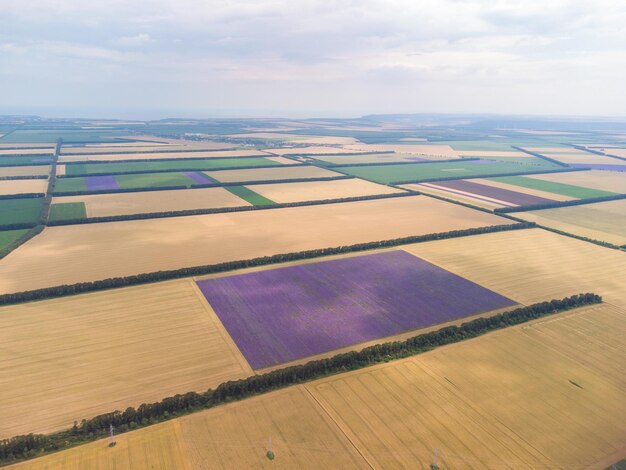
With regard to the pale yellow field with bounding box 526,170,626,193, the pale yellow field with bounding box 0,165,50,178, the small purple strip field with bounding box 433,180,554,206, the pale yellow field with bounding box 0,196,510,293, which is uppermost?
the pale yellow field with bounding box 0,165,50,178

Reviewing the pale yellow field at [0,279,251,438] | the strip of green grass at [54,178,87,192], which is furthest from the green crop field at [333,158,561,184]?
the pale yellow field at [0,279,251,438]

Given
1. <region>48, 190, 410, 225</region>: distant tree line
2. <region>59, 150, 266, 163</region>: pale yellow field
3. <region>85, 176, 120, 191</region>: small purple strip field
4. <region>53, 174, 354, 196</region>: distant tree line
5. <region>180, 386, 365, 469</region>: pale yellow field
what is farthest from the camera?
<region>59, 150, 266, 163</region>: pale yellow field

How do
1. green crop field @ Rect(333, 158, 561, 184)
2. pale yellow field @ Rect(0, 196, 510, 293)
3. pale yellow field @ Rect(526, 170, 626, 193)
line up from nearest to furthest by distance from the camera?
1. pale yellow field @ Rect(0, 196, 510, 293)
2. pale yellow field @ Rect(526, 170, 626, 193)
3. green crop field @ Rect(333, 158, 561, 184)

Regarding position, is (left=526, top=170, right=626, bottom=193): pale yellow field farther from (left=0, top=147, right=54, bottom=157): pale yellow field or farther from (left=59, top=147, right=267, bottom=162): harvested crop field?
(left=0, top=147, right=54, bottom=157): pale yellow field

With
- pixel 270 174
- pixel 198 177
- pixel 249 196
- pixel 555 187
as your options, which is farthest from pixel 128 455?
pixel 555 187

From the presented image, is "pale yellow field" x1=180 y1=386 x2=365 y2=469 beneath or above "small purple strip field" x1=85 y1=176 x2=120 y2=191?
beneath

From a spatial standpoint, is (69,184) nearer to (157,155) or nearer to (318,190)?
(157,155)

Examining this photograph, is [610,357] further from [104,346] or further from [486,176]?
[486,176]
